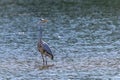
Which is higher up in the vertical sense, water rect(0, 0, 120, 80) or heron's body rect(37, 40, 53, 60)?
heron's body rect(37, 40, 53, 60)

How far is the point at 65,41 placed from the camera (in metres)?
27.6

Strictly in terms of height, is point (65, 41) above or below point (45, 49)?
below

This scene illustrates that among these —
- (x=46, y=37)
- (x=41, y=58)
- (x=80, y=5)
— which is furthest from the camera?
(x=80, y=5)

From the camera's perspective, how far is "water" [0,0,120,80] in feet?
65.9

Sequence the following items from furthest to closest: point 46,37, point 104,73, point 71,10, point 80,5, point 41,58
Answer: point 80,5, point 71,10, point 46,37, point 41,58, point 104,73

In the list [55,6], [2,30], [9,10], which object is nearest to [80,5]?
[55,6]

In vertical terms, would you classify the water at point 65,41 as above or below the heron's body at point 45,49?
below

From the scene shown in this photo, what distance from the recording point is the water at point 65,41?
65.9 feet

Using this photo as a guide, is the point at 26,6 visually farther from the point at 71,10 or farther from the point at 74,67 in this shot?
the point at 74,67

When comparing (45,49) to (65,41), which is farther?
(65,41)

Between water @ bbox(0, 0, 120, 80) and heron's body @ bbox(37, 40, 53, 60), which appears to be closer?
water @ bbox(0, 0, 120, 80)

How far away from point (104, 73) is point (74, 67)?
5.00ft

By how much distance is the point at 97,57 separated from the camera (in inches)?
899

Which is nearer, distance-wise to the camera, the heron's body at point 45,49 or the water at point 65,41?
the water at point 65,41
